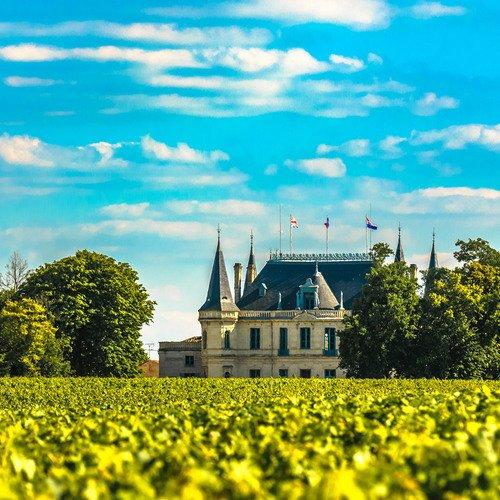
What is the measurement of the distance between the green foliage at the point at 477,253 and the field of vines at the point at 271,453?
72.2 meters

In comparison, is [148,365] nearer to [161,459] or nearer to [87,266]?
[87,266]

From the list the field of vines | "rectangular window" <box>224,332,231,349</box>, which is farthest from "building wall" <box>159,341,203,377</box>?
the field of vines

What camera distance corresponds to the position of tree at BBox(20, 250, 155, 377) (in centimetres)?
9725

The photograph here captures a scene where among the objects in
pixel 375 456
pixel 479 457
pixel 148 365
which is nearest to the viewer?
pixel 479 457

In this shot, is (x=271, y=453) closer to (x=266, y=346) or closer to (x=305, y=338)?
(x=305, y=338)

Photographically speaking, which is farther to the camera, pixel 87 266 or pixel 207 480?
pixel 87 266

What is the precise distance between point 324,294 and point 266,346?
7.03 m

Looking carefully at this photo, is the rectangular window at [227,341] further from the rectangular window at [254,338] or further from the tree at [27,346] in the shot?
the tree at [27,346]

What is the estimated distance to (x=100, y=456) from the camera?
14.7m

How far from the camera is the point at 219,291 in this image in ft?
405

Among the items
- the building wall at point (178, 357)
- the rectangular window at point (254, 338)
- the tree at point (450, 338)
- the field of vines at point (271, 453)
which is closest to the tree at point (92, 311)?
the tree at point (450, 338)

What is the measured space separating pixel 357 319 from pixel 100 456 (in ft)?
243

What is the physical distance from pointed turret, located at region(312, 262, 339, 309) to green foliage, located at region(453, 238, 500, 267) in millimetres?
25968

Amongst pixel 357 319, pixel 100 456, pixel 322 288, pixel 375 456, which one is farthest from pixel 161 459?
pixel 322 288
